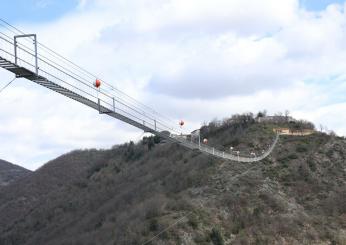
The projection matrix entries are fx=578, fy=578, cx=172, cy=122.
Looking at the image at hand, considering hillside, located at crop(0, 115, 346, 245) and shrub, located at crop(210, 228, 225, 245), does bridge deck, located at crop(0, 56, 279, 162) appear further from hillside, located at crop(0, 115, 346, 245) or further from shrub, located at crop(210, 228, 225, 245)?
hillside, located at crop(0, 115, 346, 245)

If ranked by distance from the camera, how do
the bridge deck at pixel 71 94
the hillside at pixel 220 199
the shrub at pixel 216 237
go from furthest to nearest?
the hillside at pixel 220 199
the shrub at pixel 216 237
the bridge deck at pixel 71 94

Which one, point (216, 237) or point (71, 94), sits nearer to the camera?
point (71, 94)

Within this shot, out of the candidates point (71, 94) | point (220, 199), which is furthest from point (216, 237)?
point (71, 94)

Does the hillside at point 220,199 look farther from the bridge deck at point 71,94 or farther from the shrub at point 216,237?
the bridge deck at point 71,94

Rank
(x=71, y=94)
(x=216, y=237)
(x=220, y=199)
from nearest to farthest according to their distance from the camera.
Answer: (x=71, y=94)
(x=216, y=237)
(x=220, y=199)

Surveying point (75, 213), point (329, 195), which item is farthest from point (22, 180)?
point (329, 195)

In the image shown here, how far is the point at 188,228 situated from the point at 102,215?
101 feet

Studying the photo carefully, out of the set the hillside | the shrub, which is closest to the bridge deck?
the shrub

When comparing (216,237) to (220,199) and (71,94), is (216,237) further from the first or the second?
(71,94)

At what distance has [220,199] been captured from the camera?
60.3m

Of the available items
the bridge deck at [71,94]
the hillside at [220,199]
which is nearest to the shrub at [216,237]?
the hillside at [220,199]

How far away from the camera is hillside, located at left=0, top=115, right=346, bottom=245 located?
53188 millimetres

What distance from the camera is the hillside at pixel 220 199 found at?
53188 mm

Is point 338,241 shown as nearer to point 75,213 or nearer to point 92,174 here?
point 75,213
